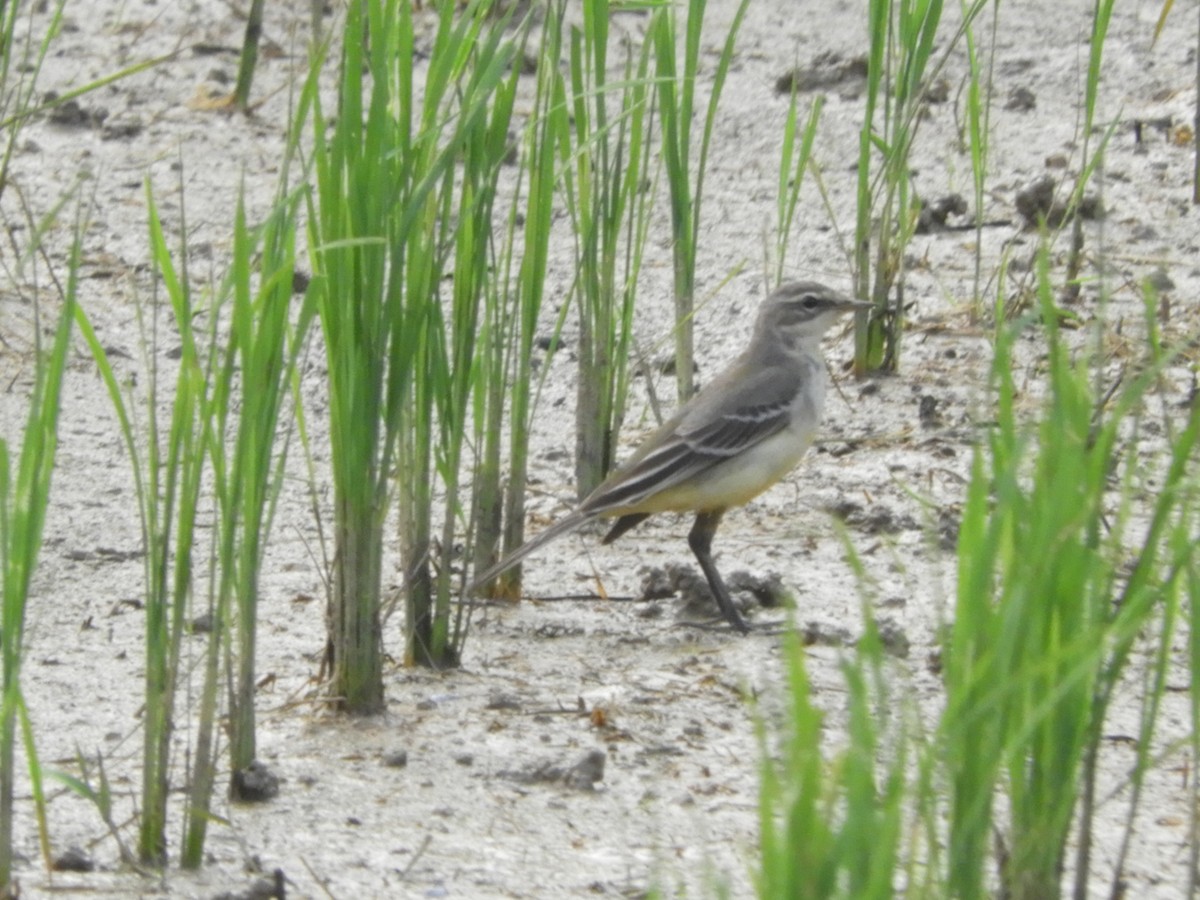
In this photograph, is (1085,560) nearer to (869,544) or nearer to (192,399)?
(192,399)

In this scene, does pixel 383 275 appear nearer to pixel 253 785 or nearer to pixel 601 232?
pixel 253 785

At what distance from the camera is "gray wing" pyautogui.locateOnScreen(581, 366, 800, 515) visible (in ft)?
19.2

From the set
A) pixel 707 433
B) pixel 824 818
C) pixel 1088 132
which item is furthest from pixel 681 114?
pixel 824 818

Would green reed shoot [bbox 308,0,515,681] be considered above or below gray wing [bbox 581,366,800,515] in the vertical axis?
above

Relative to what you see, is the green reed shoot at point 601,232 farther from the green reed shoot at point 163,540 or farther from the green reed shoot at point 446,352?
the green reed shoot at point 163,540

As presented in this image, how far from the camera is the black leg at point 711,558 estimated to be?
18.0 ft

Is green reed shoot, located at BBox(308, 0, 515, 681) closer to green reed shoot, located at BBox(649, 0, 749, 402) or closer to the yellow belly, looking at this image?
green reed shoot, located at BBox(649, 0, 749, 402)

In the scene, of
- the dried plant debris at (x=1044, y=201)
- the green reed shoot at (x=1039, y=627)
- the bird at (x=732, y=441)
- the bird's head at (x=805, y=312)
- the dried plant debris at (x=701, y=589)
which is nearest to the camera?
the green reed shoot at (x=1039, y=627)

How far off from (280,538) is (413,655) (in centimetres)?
128

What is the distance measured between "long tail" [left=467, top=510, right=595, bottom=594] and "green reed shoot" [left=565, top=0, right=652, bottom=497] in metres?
0.30

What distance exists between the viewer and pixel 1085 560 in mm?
2797

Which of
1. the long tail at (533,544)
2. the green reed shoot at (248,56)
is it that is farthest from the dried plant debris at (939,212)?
the green reed shoot at (248,56)

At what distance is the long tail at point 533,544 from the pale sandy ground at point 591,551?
170mm

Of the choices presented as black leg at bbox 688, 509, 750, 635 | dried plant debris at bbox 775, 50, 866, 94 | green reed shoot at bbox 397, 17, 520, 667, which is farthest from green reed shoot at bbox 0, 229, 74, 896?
dried plant debris at bbox 775, 50, 866, 94
